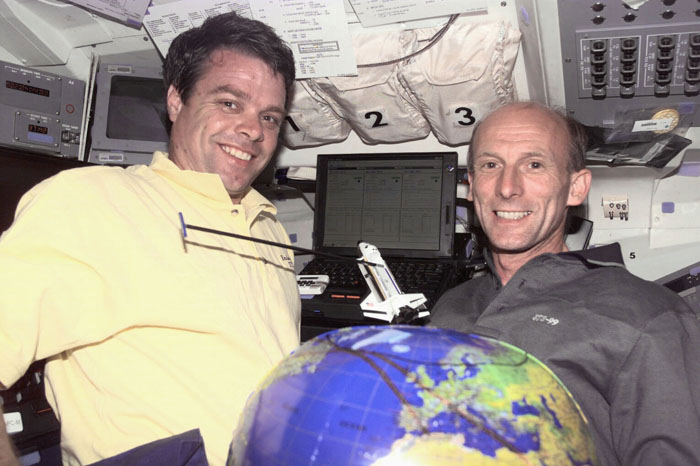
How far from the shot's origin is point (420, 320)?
1.77 metres

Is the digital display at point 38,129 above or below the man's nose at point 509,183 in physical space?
above

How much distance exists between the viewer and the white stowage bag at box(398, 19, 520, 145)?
74.9 inches

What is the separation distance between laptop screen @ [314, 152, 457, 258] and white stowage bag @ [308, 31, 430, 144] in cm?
11

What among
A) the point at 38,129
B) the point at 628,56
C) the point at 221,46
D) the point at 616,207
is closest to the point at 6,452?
the point at 221,46

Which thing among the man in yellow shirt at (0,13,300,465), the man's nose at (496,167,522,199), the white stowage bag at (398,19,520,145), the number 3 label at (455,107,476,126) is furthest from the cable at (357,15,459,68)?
the man in yellow shirt at (0,13,300,465)

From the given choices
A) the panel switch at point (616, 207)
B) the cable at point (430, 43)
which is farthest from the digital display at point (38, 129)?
the panel switch at point (616, 207)

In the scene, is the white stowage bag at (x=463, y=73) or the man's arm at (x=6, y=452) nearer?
the man's arm at (x=6, y=452)

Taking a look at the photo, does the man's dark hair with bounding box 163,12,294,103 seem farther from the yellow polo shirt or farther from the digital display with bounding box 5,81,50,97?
the digital display with bounding box 5,81,50,97

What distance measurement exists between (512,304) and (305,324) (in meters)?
0.68

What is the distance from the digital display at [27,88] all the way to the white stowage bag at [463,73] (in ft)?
4.37

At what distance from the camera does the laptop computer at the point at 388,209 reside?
2.29 metres

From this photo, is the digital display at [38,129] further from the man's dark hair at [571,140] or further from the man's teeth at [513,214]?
the man's teeth at [513,214]

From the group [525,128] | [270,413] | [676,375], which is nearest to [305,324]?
[525,128]

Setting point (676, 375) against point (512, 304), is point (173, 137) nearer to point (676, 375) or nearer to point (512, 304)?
point (512, 304)
